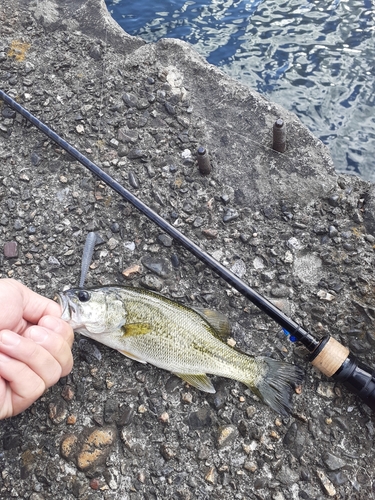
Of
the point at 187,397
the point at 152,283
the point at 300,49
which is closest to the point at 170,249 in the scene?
the point at 152,283

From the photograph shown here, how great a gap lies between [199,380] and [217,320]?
0.42 meters

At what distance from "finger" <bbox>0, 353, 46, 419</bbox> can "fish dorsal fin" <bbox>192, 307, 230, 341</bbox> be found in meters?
1.14

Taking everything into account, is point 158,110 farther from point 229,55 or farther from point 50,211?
point 229,55

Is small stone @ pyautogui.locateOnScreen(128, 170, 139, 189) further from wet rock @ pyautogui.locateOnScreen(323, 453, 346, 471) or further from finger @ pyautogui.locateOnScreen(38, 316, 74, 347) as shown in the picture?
wet rock @ pyautogui.locateOnScreen(323, 453, 346, 471)

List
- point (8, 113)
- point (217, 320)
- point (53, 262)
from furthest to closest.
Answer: point (8, 113) < point (53, 262) < point (217, 320)

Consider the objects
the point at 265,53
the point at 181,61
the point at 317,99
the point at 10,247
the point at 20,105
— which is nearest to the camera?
the point at 10,247

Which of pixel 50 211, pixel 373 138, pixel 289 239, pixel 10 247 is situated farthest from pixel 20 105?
pixel 373 138

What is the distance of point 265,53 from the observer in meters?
5.85

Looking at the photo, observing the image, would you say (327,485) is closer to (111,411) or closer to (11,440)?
(111,411)

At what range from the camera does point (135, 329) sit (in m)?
3.17

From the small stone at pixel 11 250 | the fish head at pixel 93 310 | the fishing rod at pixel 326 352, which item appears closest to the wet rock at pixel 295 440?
the fishing rod at pixel 326 352

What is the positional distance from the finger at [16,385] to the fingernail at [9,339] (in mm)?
72

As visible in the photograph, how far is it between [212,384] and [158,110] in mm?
2484

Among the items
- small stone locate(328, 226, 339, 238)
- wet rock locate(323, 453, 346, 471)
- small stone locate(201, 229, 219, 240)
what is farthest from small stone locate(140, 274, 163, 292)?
wet rock locate(323, 453, 346, 471)
